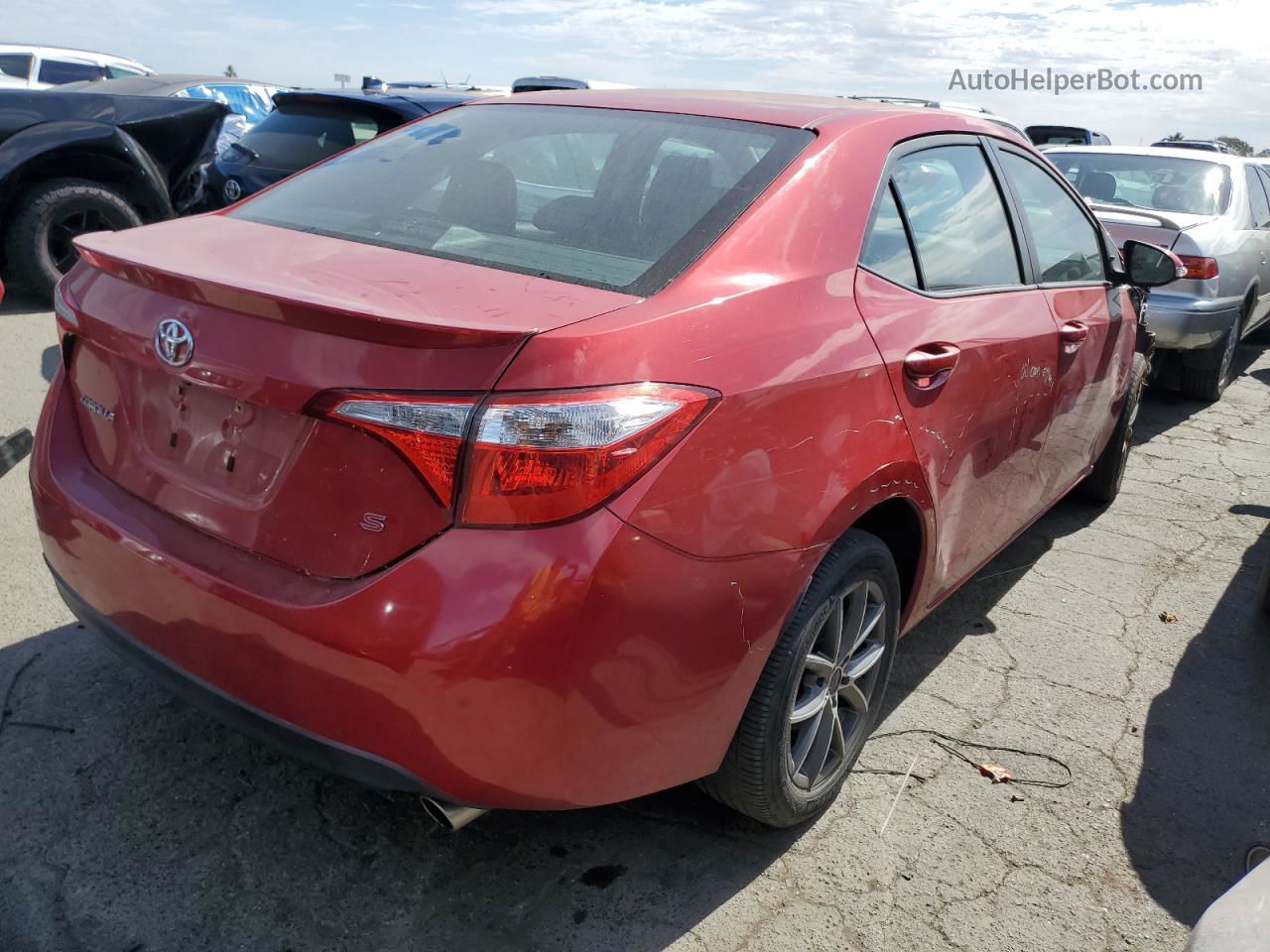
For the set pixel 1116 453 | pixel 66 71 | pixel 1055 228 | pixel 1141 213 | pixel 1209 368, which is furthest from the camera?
pixel 66 71

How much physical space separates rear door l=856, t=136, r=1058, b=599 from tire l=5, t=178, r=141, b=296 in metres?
5.97

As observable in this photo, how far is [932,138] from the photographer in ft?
9.54

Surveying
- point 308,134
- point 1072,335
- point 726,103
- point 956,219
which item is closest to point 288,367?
point 726,103

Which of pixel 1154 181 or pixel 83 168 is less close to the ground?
pixel 1154 181

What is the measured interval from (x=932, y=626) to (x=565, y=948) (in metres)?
1.98

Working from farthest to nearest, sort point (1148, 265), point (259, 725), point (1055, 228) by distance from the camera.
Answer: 1. point (1148, 265)
2. point (1055, 228)
3. point (259, 725)

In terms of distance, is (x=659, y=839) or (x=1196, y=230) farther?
(x=1196, y=230)

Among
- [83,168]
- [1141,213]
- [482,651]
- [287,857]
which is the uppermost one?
[1141,213]

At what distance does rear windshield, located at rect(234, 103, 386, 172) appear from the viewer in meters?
6.61

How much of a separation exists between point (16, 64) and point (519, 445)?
15.9 meters

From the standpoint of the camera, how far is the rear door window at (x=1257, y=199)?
7652 mm

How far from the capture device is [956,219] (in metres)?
2.93

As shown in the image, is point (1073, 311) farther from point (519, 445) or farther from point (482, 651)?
point (482, 651)

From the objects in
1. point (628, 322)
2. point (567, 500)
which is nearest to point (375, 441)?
point (567, 500)
